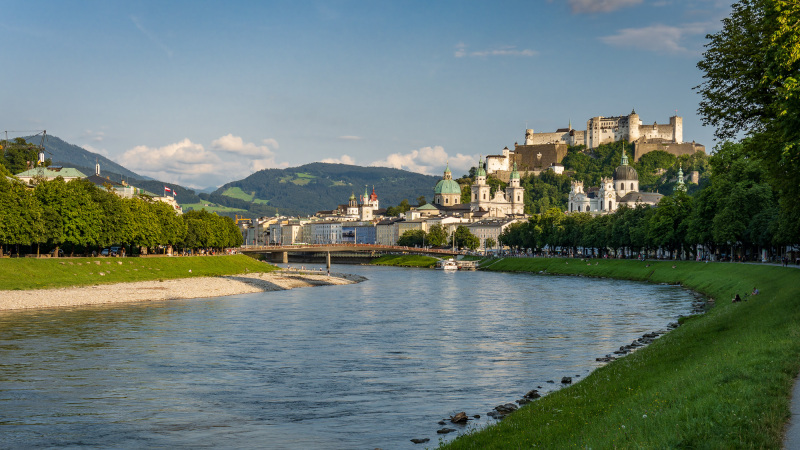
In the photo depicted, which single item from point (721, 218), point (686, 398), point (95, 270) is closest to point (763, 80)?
point (686, 398)

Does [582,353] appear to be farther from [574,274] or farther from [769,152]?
[574,274]

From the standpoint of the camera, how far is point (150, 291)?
208 feet

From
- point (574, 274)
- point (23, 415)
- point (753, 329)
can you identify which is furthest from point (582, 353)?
point (574, 274)

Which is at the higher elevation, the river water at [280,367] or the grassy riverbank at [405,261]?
the grassy riverbank at [405,261]

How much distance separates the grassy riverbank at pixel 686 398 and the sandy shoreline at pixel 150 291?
1566 inches

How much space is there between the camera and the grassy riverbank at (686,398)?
1227cm

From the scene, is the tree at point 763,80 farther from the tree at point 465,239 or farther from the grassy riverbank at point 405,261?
the tree at point 465,239

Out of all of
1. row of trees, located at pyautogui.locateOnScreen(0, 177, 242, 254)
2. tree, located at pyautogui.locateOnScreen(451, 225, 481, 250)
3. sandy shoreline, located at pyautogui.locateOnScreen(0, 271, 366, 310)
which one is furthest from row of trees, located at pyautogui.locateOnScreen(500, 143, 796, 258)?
tree, located at pyautogui.locateOnScreen(451, 225, 481, 250)

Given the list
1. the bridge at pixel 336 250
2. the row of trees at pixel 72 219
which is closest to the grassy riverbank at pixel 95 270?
the row of trees at pixel 72 219

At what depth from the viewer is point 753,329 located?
24.4m

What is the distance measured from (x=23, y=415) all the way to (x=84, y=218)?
57529mm

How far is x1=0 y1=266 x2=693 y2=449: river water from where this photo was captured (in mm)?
19062

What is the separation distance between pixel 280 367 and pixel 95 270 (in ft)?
157

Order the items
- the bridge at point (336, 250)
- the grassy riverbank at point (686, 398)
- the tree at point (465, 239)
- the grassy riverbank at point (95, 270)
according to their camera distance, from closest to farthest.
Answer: the grassy riverbank at point (686, 398) → the grassy riverbank at point (95, 270) → the bridge at point (336, 250) → the tree at point (465, 239)
